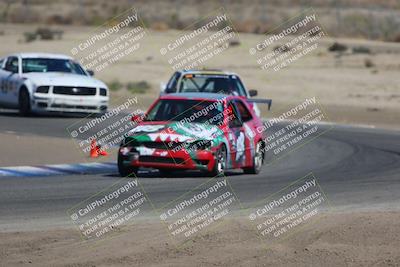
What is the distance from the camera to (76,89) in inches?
1059

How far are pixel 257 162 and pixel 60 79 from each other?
942 centimetres

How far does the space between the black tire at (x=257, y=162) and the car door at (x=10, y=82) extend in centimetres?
1001

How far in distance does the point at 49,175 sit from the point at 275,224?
18.7 feet

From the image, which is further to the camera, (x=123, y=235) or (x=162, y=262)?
(x=123, y=235)

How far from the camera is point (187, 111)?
1767cm

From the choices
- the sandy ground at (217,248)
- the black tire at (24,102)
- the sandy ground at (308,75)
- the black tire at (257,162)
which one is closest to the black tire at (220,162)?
the black tire at (257,162)

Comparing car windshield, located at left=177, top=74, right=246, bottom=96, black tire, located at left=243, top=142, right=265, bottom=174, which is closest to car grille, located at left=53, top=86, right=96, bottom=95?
car windshield, located at left=177, top=74, right=246, bottom=96

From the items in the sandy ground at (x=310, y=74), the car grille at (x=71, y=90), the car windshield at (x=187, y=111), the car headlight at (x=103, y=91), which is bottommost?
the sandy ground at (x=310, y=74)

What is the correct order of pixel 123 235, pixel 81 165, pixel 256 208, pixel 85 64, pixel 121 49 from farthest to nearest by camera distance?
1. pixel 121 49
2. pixel 85 64
3. pixel 81 165
4. pixel 256 208
5. pixel 123 235

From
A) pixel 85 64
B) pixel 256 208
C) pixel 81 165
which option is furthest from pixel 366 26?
pixel 256 208

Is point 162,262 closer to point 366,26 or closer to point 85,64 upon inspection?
point 85,64

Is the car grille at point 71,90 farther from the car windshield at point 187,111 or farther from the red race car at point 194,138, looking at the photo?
the car windshield at point 187,111

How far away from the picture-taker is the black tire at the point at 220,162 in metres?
17.0

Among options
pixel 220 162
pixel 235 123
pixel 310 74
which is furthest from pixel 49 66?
pixel 310 74
